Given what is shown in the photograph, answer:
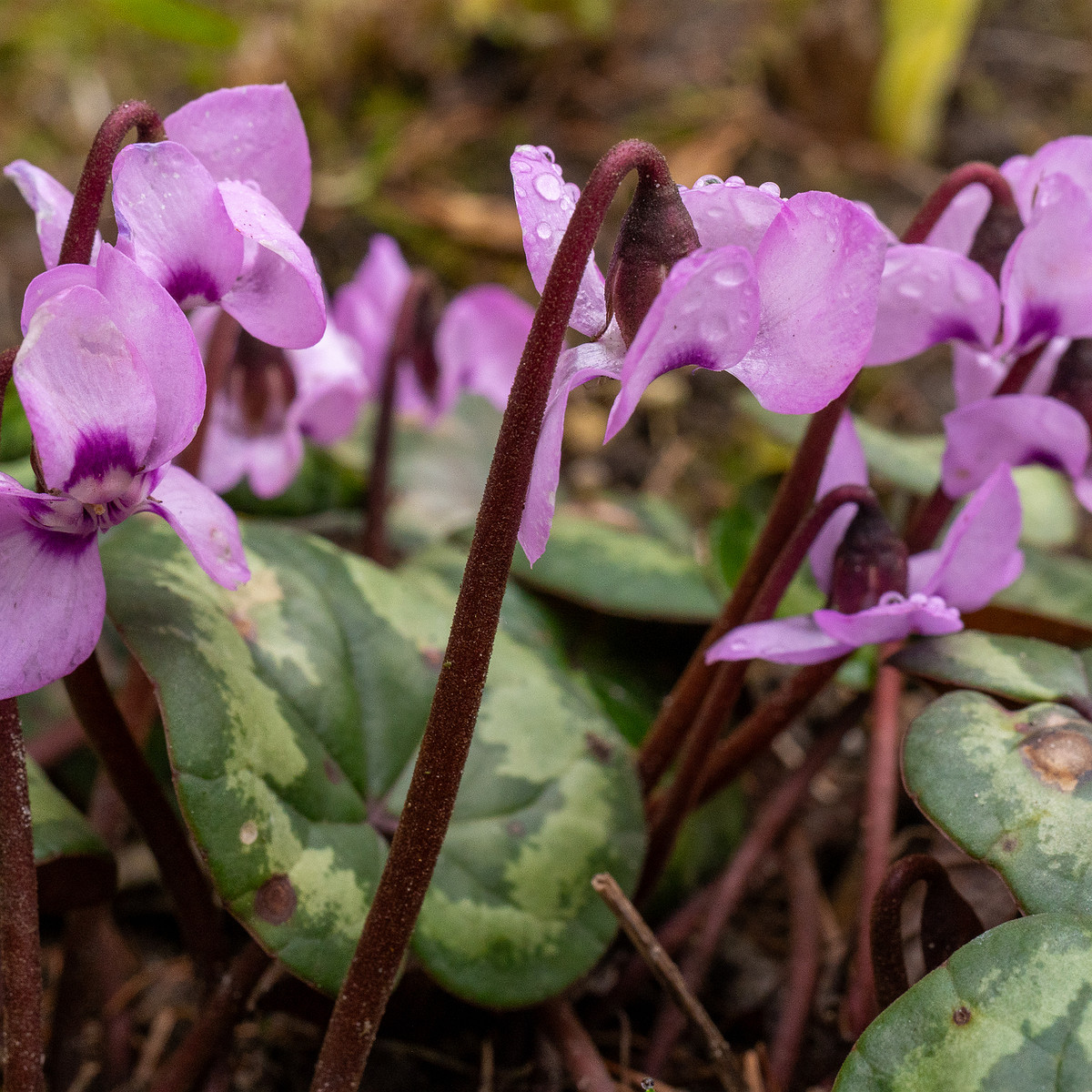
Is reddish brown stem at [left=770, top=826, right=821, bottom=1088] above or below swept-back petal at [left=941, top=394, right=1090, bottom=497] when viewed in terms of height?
below

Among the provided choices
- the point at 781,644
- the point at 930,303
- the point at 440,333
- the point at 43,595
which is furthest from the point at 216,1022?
the point at 440,333

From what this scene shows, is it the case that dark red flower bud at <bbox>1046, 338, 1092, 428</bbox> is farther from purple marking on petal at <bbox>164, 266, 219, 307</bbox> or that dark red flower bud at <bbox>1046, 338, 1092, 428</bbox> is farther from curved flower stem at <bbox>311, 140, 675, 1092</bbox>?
purple marking on petal at <bbox>164, 266, 219, 307</bbox>

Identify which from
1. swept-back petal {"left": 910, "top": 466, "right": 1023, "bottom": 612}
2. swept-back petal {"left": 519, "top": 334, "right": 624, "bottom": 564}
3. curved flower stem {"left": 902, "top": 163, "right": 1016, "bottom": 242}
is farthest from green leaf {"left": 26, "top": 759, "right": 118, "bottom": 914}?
curved flower stem {"left": 902, "top": 163, "right": 1016, "bottom": 242}

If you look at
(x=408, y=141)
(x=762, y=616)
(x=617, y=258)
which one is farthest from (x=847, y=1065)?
(x=408, y=141)

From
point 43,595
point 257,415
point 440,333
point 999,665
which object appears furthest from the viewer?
point 440,333

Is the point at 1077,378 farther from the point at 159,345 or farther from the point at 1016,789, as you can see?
the point at 159,345

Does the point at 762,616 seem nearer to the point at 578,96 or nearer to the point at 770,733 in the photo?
the point at 770,733
